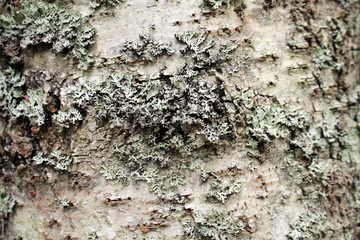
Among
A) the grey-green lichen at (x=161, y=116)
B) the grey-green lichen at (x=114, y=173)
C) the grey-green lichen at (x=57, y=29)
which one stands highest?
the grey-green lichen at (x=57, y=29)

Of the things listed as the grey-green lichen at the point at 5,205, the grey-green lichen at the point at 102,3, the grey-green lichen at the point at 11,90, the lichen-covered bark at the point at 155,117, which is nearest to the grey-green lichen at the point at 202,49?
the lichen-covered bark at the point at 155,117

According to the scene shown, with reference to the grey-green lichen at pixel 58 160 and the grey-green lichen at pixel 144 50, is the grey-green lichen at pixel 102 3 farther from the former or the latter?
the grey-green lichen at pixel 58 160

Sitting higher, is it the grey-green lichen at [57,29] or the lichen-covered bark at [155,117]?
the grey-green lichen at [57,29]

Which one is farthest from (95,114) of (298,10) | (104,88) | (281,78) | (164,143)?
(298,10)

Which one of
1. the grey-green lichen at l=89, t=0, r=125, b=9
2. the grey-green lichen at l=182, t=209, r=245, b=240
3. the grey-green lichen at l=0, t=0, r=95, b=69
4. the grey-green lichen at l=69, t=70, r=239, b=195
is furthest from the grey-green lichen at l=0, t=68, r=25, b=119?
the grey-green lichen at l=182, t=209, r=245, b=240

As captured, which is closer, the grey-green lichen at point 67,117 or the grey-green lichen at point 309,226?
the grey-green lichen at point 67,117

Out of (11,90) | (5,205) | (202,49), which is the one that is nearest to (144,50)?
(202,49)

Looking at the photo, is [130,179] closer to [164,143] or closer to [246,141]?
[164,143]
